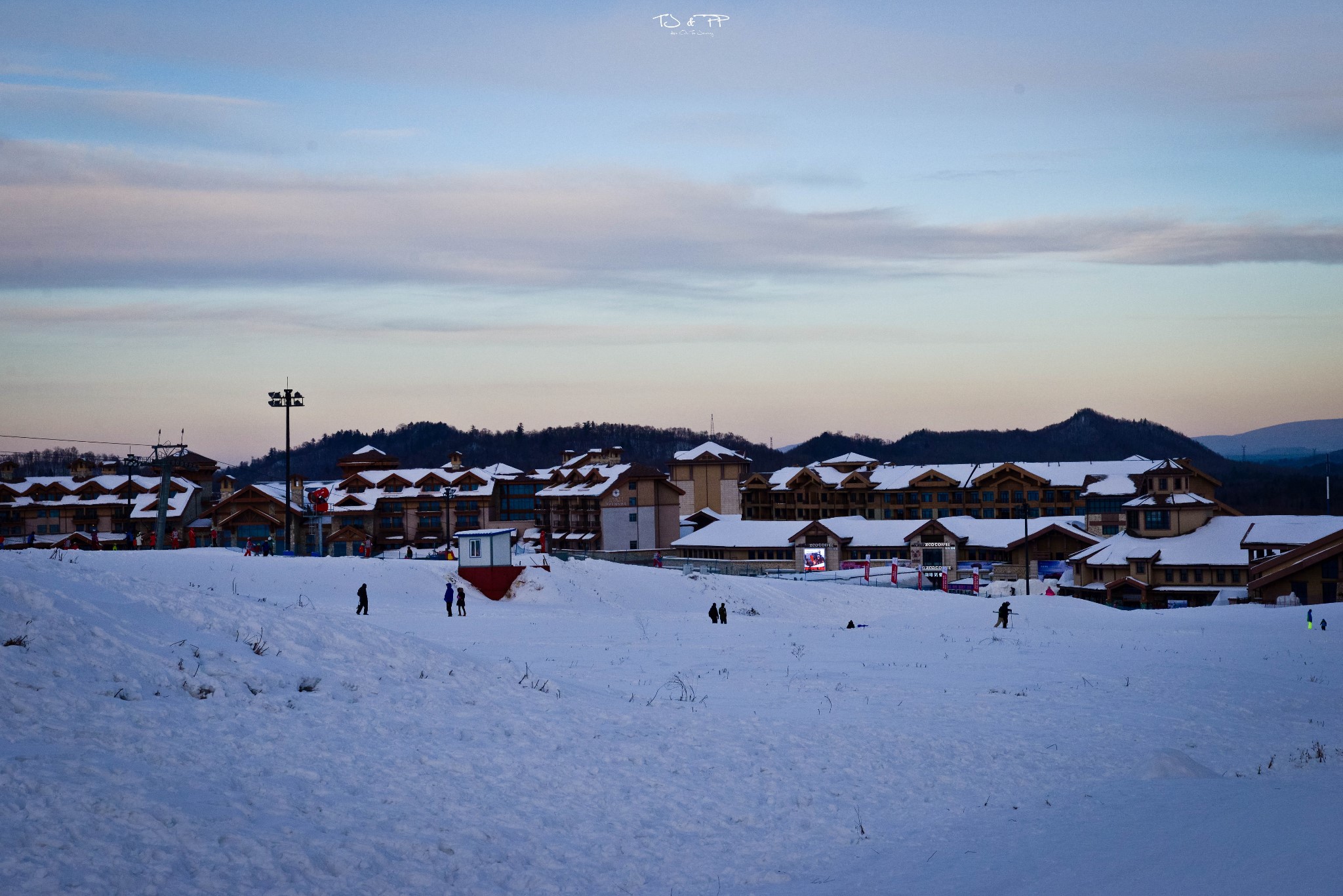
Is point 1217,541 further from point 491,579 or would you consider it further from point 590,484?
point 590,484

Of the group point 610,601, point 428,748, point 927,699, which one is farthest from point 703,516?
point 428,748

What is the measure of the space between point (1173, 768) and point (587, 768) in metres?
8.62

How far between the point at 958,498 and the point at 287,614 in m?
97.1

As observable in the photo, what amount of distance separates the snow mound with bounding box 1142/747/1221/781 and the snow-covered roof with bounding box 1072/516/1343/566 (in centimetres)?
5538

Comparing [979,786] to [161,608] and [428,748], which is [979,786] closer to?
[428,748]

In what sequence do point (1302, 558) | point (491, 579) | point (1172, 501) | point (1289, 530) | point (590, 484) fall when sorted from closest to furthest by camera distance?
point (491, 579) → point (1302, 558) → point (1289, 530) → point (1172, 501) → point (590, 484)

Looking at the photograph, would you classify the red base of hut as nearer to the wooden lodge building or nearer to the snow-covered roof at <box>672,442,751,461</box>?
the wooden lodge building

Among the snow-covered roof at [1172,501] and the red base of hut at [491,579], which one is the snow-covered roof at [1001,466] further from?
the red base of hut at [491,579]

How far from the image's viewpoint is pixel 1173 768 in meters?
15.3

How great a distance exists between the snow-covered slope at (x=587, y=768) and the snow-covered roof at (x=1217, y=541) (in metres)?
45.8

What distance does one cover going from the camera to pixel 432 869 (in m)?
9.97

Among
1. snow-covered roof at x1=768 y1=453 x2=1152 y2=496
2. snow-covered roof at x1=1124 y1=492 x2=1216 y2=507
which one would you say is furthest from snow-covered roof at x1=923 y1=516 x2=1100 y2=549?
snow-covered roof at x1=768 y1=453 x2=1152 y2=496

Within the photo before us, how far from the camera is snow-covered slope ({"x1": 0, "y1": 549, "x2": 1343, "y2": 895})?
989cm

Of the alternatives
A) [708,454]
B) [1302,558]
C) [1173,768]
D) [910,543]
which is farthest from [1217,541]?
[708,454]
